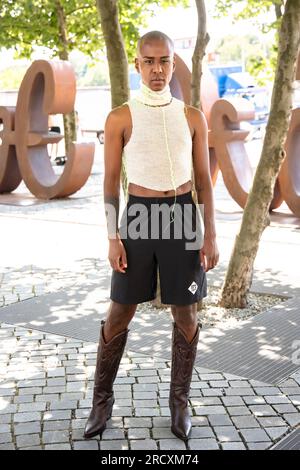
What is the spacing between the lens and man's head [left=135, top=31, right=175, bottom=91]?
3.71m

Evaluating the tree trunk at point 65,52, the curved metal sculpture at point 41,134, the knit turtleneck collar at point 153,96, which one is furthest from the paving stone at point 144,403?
the tree trunk at point 65,52

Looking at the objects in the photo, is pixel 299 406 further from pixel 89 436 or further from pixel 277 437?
pixel 89 436

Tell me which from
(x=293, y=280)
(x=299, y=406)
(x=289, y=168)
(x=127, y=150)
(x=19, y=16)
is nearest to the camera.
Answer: (x=127, y=150)

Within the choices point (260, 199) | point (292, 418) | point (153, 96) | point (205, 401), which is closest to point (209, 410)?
point (205, 401)

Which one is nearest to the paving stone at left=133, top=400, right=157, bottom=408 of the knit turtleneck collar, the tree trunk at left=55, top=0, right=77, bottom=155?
the knit turtleneck collar

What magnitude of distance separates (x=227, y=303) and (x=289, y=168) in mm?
5382

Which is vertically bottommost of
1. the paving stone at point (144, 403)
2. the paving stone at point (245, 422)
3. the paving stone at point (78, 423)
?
the paving stone at point (144, 403)

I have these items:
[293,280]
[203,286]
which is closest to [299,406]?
[203,286]

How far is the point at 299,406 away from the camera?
4.31 meters

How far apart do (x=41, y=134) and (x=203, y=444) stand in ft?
36.1

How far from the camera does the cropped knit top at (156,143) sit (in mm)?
3822

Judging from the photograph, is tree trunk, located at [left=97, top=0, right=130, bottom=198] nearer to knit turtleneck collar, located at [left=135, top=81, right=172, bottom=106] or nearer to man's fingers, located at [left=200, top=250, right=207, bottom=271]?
knit turtleneck collar, located at [left=135, top=81, right=172, bottom=106]

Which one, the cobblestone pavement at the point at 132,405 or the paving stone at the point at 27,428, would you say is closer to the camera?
the cobblestone pavement at the point at 132,405

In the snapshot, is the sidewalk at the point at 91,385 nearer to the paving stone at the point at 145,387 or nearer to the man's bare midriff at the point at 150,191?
the paving stone at the point at 145,387
